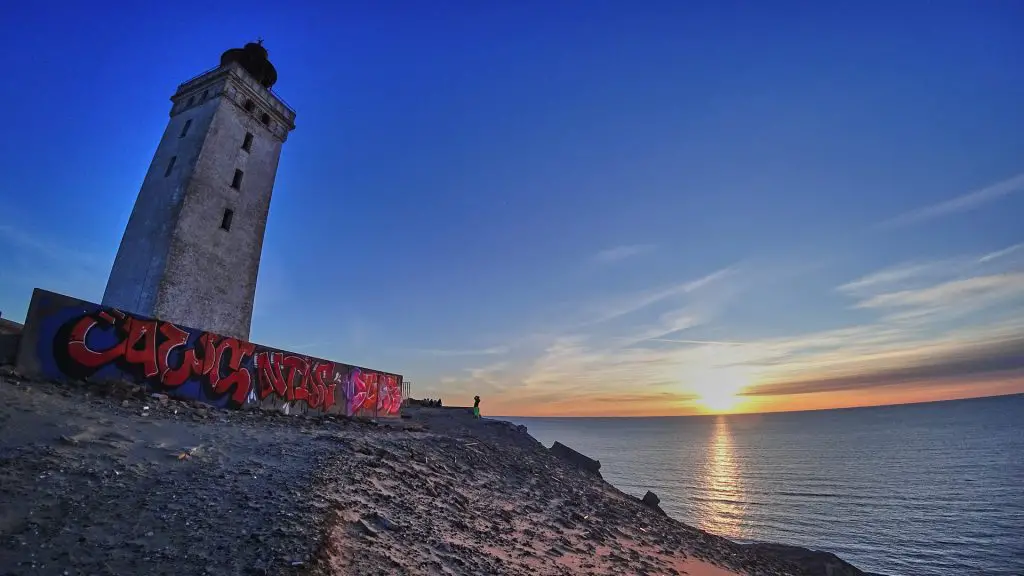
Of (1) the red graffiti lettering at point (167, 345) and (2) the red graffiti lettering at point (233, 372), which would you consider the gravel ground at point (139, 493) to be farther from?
(2) the red graffiti lettering at point (233, 372)

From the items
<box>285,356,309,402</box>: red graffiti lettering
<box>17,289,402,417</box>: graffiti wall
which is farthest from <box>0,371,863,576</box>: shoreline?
<box>285,356,309,402</box>: red graffiti lettering

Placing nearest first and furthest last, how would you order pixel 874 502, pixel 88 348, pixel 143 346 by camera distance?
pixel 88 348
pixel 143 346
pixel 874 502

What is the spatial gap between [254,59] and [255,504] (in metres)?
34.7

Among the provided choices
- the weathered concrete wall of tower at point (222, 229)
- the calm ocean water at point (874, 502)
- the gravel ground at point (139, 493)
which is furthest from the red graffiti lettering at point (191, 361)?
the calm ocean water at point (874, 502)

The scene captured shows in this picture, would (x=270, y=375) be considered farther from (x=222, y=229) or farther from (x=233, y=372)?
(x=222, y=229)

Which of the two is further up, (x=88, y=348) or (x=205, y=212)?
(x=205, y=212)

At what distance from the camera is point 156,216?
22.5 meters

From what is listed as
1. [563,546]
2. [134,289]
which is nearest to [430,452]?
[563,546]

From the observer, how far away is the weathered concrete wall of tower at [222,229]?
21.5 metres

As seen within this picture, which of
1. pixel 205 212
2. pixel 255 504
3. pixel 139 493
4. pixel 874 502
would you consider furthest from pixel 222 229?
pixel 874 502

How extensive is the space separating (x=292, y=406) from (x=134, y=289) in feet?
40.5

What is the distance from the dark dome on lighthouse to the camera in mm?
30281

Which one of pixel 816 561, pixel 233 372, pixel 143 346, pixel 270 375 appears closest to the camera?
pixel 143 346

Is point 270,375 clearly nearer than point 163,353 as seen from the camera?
No
